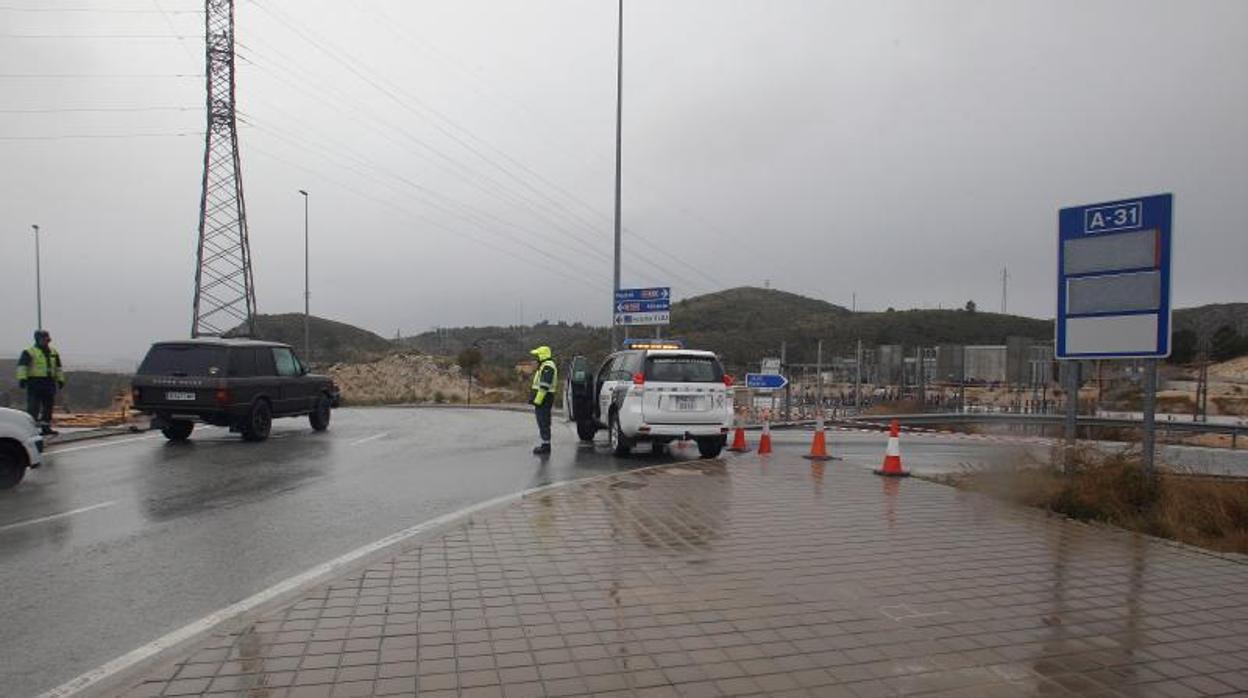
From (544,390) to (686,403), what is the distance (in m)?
2.34

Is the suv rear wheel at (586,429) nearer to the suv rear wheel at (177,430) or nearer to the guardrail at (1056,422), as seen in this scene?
the suv rear wheel at (177,430)

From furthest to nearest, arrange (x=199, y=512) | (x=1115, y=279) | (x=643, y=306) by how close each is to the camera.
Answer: (x=643, y=306) → (x=1115, y=279) → (x=199, y=512)

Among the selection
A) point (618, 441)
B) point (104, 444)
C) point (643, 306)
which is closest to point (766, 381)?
point (643, 306)

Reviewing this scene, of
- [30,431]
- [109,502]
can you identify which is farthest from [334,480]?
[30,431]

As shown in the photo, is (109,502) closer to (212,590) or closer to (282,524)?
(282,524)

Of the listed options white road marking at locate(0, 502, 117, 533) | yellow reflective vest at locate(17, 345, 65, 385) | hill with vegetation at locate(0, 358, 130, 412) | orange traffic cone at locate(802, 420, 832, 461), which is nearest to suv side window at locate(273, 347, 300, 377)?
yellow reflective vest at locate(17, 345, 65, 385)

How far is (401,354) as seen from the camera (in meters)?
60.8

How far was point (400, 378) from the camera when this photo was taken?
180 feet

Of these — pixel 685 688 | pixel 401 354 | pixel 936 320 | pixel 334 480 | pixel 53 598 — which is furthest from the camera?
pixel 936 320

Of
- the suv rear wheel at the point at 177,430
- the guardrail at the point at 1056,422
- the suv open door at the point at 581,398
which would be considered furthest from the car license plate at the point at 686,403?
the suv rear wheel at the point at 177,430

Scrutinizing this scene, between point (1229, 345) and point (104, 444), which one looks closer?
point (104, 444)

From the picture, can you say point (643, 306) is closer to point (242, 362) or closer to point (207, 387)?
point (242, 362)

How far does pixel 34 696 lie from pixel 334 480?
274 inches

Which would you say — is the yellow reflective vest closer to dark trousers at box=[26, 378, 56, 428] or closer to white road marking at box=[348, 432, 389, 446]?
dark trousers at box=[26, 378, 56, 428]
